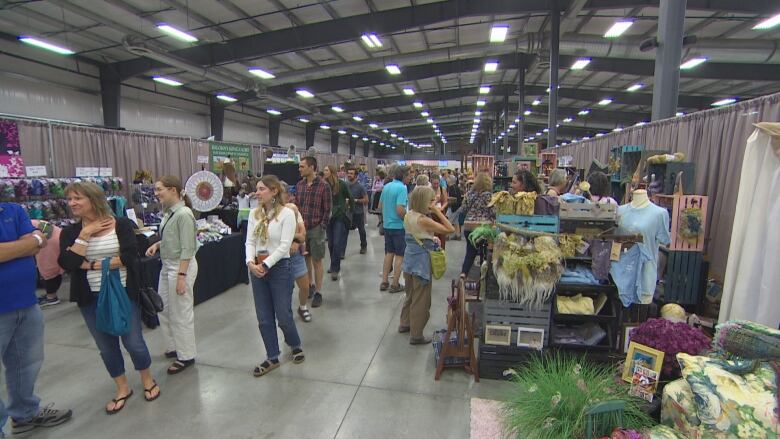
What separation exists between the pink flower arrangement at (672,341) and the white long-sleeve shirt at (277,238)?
2.20m

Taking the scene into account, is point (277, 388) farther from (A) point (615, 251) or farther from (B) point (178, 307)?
(A) point (615, 251)

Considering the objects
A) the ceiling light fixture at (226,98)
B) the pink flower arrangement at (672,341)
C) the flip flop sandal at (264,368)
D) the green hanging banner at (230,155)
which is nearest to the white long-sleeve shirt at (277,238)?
the flip flop sandal at (264,368)

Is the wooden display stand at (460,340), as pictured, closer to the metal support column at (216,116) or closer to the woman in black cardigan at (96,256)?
the woman in black cardigan at (96,256)

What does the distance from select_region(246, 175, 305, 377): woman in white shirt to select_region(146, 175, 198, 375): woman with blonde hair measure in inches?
18.5

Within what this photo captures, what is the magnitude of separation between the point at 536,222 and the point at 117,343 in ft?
9.76

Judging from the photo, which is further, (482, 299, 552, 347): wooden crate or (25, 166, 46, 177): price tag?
(25, 166, 46, 177): price tag

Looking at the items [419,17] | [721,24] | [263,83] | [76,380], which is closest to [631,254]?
[76,380]

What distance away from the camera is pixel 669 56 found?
15.0ft

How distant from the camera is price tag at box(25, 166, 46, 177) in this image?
183 inches

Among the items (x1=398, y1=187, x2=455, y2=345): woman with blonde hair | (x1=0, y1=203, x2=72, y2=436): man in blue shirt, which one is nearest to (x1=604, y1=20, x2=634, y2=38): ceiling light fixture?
(x1=398, y1=187, x2=455, y2=345): woman with blonde hair

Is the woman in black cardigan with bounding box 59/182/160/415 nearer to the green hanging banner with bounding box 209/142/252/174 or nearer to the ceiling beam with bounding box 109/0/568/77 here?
the green hanging banner with bounding box 209/142/252/174

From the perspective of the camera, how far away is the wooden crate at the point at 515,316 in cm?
267

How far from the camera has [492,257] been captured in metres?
2.80

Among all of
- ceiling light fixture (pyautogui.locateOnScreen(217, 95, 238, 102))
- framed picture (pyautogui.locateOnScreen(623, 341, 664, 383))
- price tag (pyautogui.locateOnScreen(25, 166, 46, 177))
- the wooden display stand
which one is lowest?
the wooden display stand
